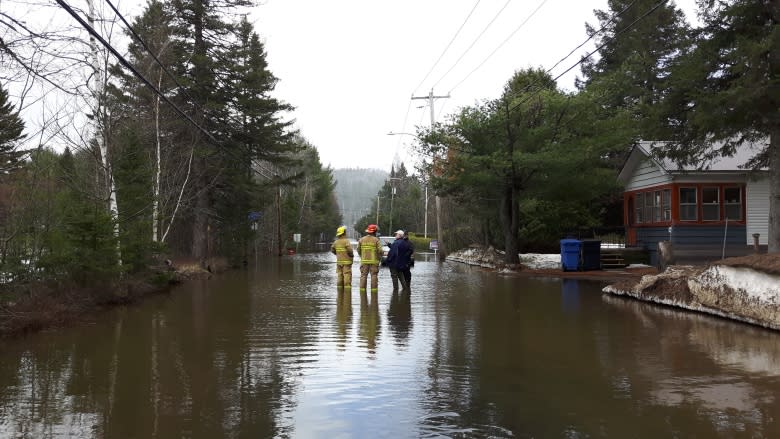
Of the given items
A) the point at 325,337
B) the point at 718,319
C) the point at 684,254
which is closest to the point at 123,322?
the point at 325,337

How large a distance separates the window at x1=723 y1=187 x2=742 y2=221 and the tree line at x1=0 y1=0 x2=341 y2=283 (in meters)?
19.5

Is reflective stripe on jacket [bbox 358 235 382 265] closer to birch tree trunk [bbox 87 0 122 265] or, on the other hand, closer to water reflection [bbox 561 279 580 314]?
water reflection [bbox 561 279 580 314]

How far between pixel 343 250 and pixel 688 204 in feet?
50.6

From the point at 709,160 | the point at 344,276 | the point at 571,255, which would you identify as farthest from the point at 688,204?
the point at 344,276

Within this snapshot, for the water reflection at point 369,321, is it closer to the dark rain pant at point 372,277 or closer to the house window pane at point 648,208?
the dark rain pant at point 372,277

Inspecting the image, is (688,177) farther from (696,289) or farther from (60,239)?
(60,239)

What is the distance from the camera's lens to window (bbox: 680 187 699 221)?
2477cm

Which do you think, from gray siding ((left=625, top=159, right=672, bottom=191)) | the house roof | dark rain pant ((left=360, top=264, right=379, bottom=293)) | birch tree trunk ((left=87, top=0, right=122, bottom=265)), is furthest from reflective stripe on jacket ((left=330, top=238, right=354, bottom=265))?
gray siding ((left=625, top=159, right=672, bottom=191))

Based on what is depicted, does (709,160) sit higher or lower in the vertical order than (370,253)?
higher

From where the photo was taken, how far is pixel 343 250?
659 inches

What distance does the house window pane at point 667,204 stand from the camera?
992 inches

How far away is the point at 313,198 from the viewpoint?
78438mm

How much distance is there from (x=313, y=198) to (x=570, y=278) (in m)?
58.4

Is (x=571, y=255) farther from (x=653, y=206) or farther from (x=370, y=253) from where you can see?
(x=370, y=253)
